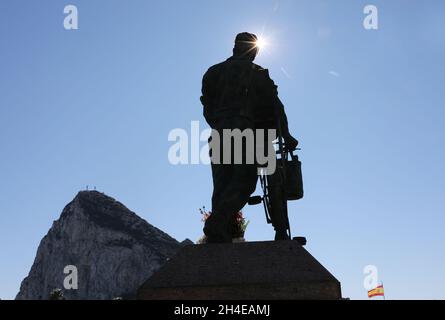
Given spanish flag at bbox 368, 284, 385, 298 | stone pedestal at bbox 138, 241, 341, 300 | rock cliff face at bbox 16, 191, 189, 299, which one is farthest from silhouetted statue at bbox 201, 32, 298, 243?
rock cliff face at bbox 16, 191, 189, 299

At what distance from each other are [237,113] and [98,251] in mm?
140294

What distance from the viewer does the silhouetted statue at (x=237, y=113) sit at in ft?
23.5

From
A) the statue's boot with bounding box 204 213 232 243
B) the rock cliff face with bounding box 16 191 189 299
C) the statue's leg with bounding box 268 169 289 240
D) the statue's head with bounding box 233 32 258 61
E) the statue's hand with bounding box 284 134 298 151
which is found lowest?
the statue's boot with bounding box 204 213 232 243

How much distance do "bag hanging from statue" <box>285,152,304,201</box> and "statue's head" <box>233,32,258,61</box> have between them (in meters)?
1.84

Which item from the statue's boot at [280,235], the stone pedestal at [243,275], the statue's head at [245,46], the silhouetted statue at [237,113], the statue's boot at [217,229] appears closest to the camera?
the stone pedestal at [243,275]

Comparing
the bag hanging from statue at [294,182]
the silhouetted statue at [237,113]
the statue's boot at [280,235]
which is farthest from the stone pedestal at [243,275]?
the bag hanging from statue at [294,182]

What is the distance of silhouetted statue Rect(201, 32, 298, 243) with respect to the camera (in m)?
7.17

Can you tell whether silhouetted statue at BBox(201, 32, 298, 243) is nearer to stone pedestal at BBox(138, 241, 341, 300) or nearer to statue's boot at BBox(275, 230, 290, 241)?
statue's boot at BBox(275, 230, 290, 241)

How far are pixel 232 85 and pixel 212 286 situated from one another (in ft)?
10.6

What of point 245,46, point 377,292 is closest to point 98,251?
point 377,292

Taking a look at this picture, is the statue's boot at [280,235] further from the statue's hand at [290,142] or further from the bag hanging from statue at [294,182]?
the statue's hand at [290,142]
